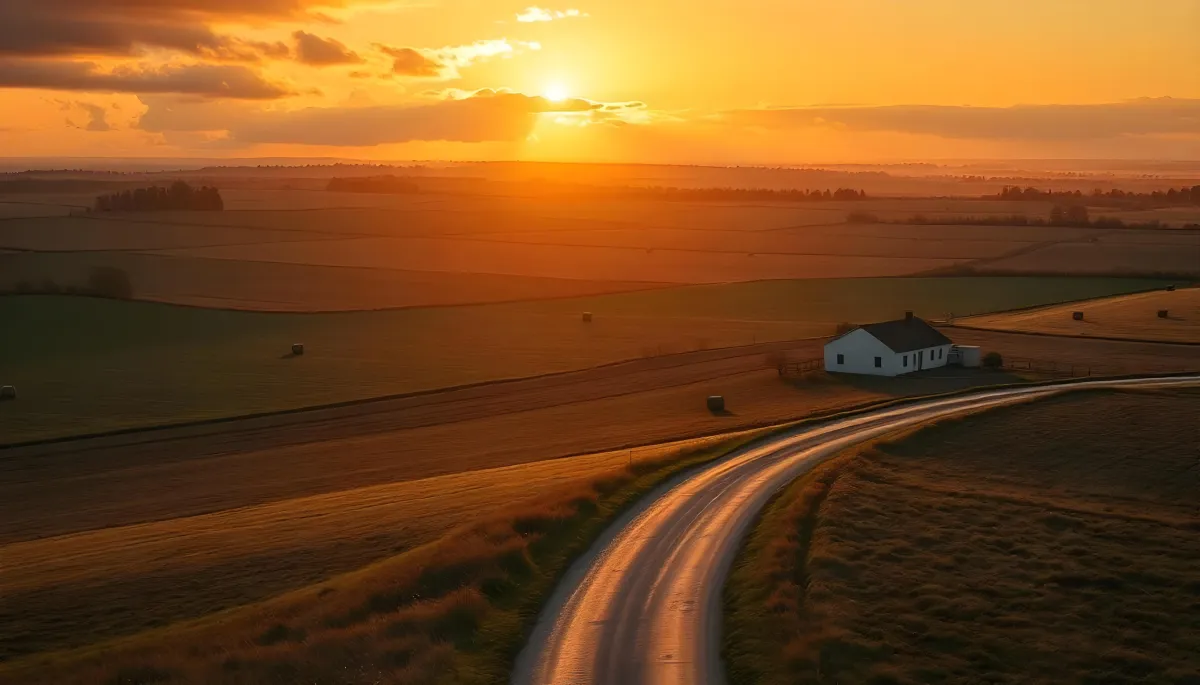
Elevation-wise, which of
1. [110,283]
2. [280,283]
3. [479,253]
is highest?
[479,253]

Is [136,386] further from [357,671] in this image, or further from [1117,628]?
[1117,628]

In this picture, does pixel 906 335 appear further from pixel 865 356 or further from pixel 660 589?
pixel 660 589

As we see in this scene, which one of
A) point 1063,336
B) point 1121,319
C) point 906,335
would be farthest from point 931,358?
point 1121,319

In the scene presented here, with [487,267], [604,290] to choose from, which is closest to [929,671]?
[604,290]

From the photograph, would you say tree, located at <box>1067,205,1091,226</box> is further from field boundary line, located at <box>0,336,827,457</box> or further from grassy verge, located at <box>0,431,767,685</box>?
grassy verge, located at <box>0,431,767,685</box>

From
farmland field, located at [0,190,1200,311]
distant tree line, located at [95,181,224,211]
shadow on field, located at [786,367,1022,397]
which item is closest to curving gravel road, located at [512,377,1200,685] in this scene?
shadow on field, located at [786,367,1022,397]
